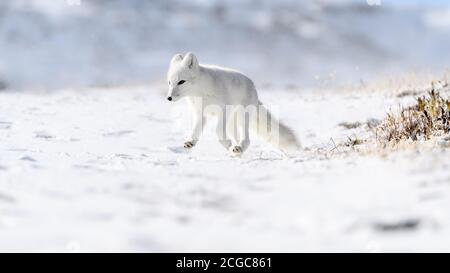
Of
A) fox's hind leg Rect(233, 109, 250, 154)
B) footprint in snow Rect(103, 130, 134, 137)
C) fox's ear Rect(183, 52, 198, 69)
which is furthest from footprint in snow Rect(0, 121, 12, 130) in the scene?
fox's hind leg Rect(233, 109, 250, 154)

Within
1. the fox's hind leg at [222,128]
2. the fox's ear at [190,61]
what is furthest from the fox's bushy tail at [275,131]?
the fox's ear at [190,61]

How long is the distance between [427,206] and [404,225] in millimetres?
269

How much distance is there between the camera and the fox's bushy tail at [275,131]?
7.01m

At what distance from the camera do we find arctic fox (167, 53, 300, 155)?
633 cm

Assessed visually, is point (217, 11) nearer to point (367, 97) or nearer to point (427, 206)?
point (367, 97)

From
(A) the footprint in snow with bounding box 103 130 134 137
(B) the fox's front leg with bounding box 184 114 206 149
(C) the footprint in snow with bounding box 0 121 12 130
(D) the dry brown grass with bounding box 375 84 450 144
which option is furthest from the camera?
(A) the footprint in snow with bounding box 103 130 134 137

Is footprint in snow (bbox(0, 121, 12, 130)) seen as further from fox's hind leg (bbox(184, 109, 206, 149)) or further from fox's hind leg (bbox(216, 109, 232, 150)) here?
fox's hind leg (bbox(216, 109, 232, 150))

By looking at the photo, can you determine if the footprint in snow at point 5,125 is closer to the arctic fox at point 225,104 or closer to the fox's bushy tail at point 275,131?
the arctic fox at point 225,104

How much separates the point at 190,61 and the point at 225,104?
586 mm

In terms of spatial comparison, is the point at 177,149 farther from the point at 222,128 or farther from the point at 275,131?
the point at 275,131

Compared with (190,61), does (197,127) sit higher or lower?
lower

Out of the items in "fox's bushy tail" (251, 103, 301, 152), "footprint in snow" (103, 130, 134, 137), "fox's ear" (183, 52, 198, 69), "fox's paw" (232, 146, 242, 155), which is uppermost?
"footprint in snow" (103, 130, 134, 137)

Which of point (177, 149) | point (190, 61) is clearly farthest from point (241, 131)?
point (190, 61)

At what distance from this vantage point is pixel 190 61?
630 cm
